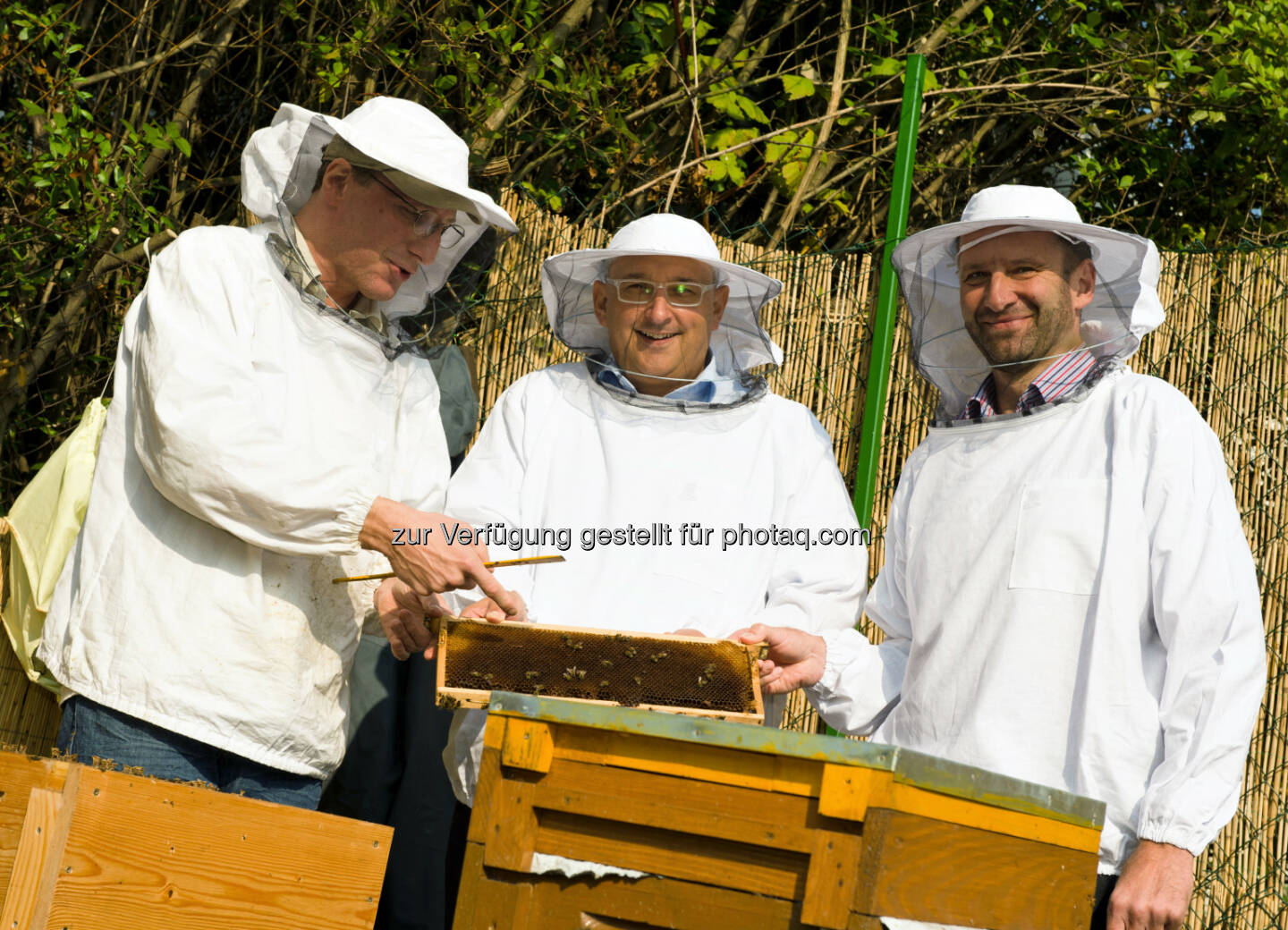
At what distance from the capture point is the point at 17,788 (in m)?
1.86

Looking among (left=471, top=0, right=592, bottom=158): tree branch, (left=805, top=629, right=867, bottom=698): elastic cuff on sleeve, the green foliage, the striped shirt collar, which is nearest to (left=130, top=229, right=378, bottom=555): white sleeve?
(left=805, top=629, right=867, bottom=698): elastic cuff on sleeve

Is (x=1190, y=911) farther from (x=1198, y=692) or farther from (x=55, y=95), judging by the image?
(x=55, y=95)

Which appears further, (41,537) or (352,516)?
(41,537)

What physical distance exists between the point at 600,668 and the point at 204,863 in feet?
2.54

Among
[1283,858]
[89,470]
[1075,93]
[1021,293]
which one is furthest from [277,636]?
[1075,93]

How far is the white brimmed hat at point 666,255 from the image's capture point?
2.89 m

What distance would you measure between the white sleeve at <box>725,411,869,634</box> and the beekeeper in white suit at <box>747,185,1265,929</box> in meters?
0.07

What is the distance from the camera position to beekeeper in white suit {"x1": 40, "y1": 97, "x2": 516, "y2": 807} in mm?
2406

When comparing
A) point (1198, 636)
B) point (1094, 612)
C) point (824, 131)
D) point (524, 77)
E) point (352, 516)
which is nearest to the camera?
point (1198, 636)

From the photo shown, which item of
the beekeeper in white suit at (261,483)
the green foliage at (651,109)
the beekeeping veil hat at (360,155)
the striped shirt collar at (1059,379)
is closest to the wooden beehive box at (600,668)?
the beekeeper in white suit at (261,483)

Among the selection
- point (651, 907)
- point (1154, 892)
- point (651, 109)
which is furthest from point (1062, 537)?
point (651, 109)

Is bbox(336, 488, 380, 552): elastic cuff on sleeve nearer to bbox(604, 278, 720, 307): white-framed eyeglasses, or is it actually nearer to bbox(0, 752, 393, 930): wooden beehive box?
bbox(0, 752, 393, 930): wooden beehive box

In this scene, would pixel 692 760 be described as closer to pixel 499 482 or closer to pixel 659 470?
pixel 659 470

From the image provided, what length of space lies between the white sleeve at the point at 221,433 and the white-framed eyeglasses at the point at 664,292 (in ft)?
2.46
